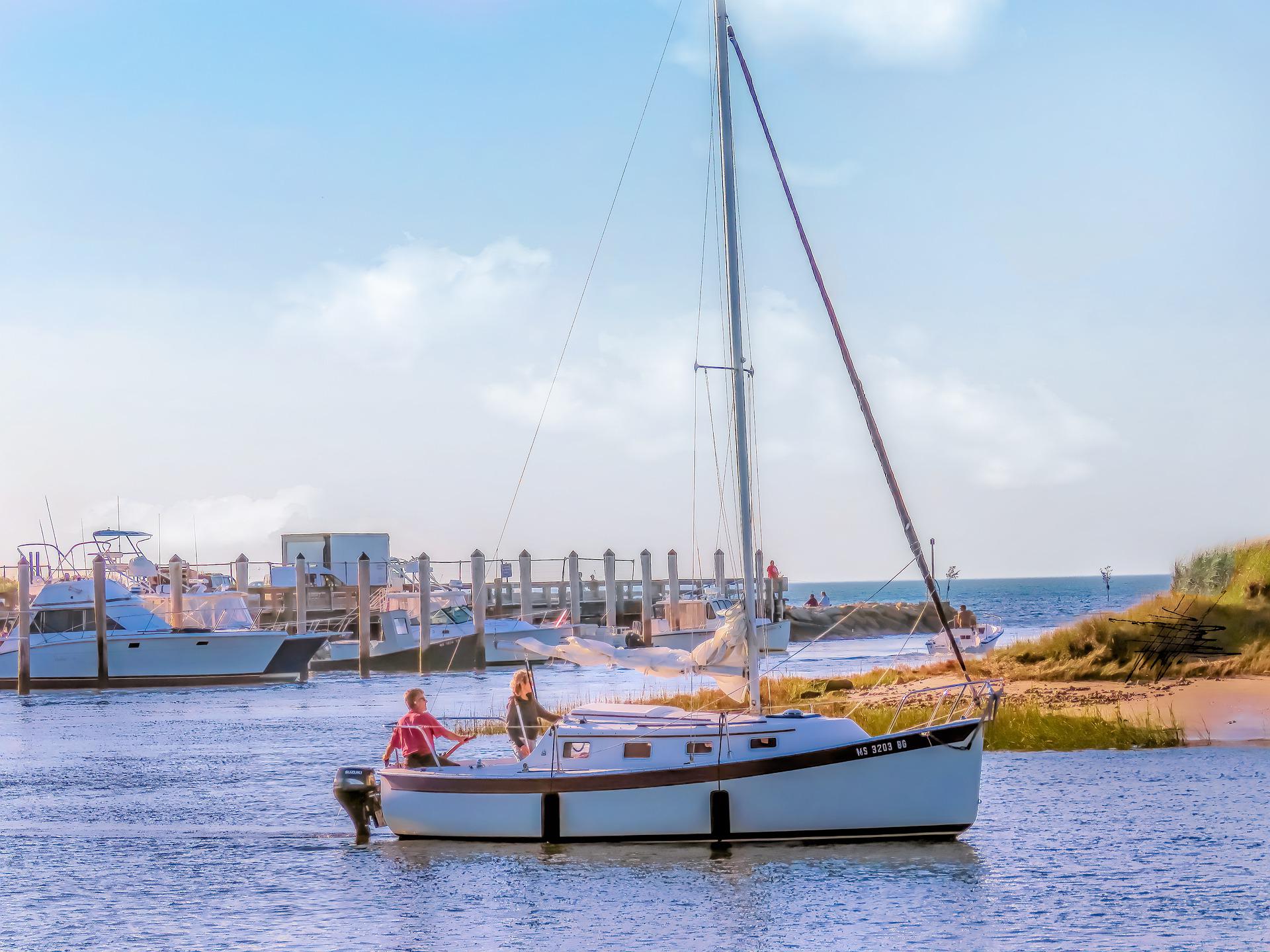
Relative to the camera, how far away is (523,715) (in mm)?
19531

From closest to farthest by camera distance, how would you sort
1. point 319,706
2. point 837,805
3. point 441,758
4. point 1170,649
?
point 837,805 < point 441,758 < point 1170,649 < point 319,706

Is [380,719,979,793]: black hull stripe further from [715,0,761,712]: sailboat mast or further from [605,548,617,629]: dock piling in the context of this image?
[605,548,617,629]: dock piling

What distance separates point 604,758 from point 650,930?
3543mm

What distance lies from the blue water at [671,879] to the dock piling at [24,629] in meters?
25.0

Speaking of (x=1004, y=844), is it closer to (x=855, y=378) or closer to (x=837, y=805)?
(x=837, y=805)

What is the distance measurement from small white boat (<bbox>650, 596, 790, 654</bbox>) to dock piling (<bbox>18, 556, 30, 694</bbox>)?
2370 cm

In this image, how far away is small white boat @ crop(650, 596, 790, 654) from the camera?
193ft

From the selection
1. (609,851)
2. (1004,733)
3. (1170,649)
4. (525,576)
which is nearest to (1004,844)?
(609,851)

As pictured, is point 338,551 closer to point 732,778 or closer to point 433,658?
point 433,658

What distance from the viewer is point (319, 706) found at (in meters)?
45.3

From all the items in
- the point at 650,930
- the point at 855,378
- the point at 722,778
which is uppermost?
the point at 855,378

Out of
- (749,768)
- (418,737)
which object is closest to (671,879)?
(749,768)

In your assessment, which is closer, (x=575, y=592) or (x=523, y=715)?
(x=523, y=715)

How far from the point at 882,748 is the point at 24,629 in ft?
135
